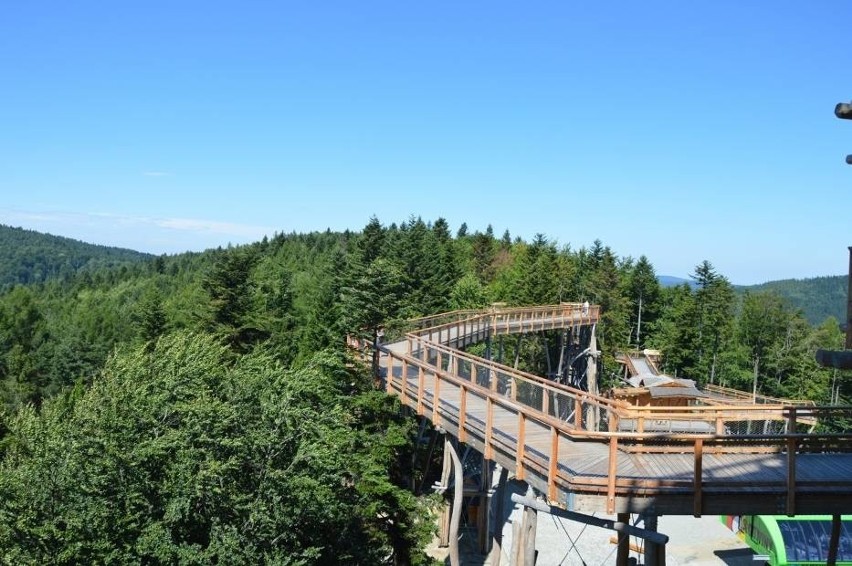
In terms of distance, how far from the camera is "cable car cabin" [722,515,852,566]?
811 inches

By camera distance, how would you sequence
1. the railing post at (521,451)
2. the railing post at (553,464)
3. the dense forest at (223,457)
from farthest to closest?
the dense forest at (223,457), the railing post at (521,451), the railing post at (553,464)

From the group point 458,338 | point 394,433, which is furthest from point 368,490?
point 458,338

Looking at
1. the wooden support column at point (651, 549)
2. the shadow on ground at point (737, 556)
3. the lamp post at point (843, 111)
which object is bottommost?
the shadow on ground at point (737, 556)

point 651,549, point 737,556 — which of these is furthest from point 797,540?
point 651,549

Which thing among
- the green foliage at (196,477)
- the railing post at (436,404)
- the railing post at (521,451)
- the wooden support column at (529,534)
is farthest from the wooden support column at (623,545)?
the green foliage at (196,477)

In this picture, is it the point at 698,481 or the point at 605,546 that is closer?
the point at 698,481

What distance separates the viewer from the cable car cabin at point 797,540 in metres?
20.6

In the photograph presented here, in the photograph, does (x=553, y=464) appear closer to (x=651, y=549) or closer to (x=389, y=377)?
(x=651, y=549)

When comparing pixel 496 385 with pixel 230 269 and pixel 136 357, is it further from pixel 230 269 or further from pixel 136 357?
pixel 230 269

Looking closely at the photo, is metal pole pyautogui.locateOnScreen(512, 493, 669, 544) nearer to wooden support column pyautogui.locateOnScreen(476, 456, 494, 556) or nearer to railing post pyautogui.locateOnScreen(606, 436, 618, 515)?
railing post pyautogui.locateOnScreen(606, 436, 618, 515)

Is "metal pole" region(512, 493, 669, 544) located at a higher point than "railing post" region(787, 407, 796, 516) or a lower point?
lower

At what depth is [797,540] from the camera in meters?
21.0

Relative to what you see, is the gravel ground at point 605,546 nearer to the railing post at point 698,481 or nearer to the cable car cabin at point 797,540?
the cable car cabin at point 797,540

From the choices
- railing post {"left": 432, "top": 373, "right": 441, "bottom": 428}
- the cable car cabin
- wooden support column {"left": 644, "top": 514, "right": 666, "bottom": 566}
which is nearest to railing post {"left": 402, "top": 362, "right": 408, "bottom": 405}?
railing post {"left": 432, "top": 373, "right": 441, "bottom": 428}
